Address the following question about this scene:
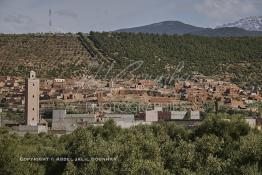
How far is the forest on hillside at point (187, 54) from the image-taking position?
338ft

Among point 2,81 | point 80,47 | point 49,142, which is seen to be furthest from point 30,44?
point 49,142

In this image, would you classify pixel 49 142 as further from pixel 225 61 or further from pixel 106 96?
pixel 225 61

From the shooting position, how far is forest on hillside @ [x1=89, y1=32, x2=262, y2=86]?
338 feet

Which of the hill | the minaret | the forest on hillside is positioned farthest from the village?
the forest on hillside

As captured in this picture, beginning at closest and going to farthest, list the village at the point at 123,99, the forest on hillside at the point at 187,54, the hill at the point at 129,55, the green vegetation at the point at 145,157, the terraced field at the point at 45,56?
the green vegetation at the point at 145,157 → the village at the point at 123,99 → the terraced field at the point at 45,56 → the hill at the point at 129,55 → the forest on hillside at the point at 187,54

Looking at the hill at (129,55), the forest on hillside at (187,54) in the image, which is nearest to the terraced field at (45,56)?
the hill at (129,55)

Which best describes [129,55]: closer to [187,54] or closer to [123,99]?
[187,54]

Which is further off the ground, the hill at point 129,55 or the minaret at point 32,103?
the hill at point 129,55

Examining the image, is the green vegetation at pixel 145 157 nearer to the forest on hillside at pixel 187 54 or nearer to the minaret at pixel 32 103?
the minaret at pixel 32 103

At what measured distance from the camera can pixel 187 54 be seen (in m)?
115

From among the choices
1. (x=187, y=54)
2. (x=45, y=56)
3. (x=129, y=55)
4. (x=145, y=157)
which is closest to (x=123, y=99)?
(x=129, y=55)

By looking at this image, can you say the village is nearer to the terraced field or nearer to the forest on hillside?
the terraced field

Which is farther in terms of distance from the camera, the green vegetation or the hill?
the hill

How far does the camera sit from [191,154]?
77.4 feet
